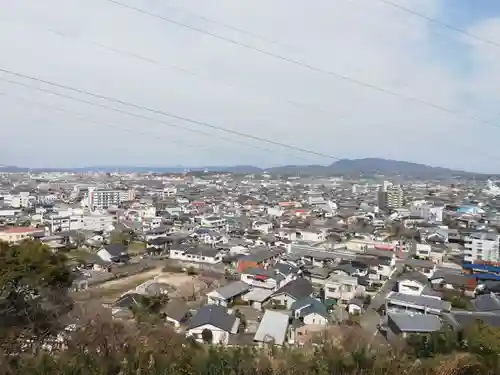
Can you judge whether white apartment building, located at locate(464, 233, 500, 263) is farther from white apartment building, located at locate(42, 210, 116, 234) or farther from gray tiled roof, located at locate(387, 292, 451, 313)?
white apartment building, located at locate(42, 210, 116, 234)

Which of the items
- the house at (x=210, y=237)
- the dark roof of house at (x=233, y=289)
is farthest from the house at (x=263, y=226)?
the dark roof of house at (x=233, y=289)

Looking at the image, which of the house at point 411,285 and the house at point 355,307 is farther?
the house at point 411,285

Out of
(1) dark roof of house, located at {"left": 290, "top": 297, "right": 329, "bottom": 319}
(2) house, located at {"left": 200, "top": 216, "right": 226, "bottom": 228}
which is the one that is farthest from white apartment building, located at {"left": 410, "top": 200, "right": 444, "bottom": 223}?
(1) dark roof of house, located at {"left": 290, "top": 297, "right": 329, "bottom": 319}

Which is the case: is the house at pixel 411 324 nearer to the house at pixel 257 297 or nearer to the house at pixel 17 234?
the house at pixel 257 297

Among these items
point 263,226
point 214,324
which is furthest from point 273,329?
point 263,226

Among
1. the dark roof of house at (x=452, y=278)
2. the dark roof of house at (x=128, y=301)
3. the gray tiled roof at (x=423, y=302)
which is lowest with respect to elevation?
the dark roof of house at (x=128, y=301)

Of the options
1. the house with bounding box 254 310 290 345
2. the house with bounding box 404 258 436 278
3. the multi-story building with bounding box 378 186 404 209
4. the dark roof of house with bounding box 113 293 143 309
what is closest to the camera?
the house with bounding box 254 310 290 345

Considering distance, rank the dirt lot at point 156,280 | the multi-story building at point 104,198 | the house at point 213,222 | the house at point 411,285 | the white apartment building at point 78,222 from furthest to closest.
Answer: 1. the multi-story building at point 104,198
2. the house at point 213,222
3. the white apartment building at point 78,222
4. the house at point 411,285
5. the dirt lot at point 156,280
